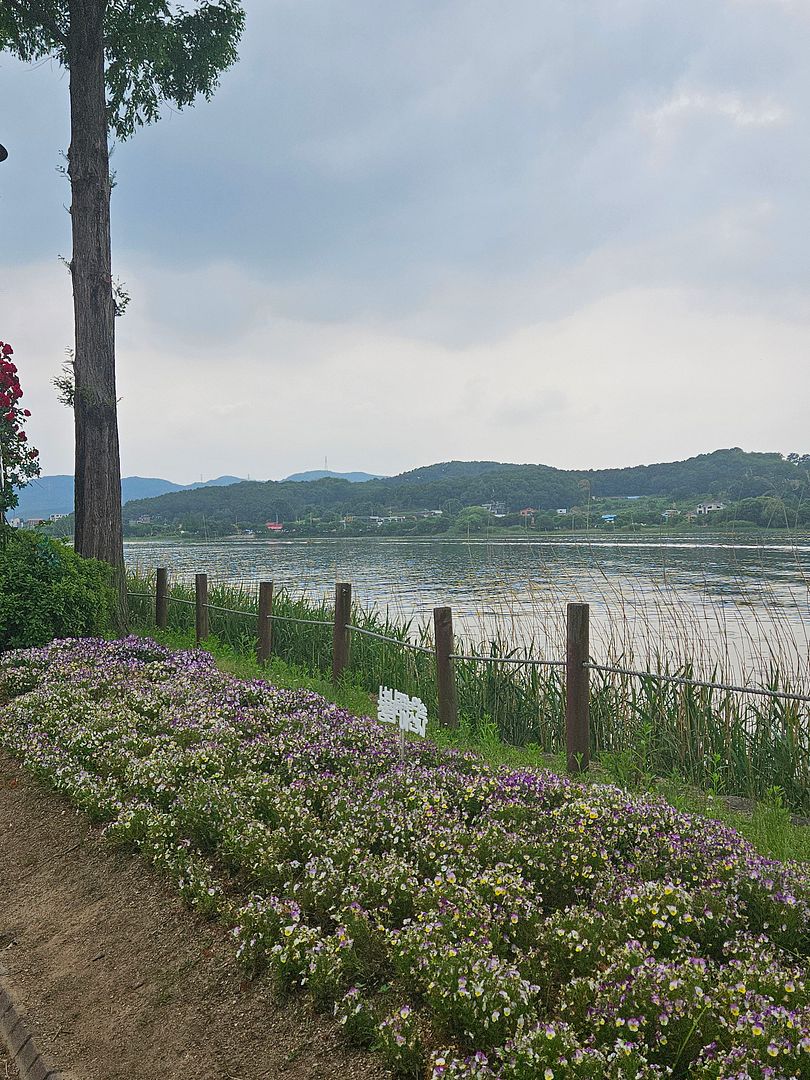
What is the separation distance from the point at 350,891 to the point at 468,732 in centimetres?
384

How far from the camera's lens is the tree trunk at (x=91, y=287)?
10719 mm

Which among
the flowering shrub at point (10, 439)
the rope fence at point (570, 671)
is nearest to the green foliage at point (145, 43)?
the flowering shrub at point (10, 439)

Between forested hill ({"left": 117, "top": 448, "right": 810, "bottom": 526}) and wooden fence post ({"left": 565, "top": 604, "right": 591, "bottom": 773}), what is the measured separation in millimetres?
4250

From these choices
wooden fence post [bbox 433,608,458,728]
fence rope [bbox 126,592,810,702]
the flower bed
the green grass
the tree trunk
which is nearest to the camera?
the flower bed

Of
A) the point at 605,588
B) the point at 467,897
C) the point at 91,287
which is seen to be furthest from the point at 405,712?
the point at 605,588

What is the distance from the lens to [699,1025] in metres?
2.34

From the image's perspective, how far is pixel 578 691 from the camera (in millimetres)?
5824

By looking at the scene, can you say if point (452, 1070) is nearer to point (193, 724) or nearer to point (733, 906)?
point (733, 906)

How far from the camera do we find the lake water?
800 cm

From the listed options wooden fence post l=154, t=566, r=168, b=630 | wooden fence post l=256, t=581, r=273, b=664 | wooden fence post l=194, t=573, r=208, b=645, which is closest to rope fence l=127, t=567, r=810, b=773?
wooden fence post l=256, t=581, r=273, b=664

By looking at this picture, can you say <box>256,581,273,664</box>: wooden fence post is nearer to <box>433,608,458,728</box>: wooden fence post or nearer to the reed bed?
the reed bed

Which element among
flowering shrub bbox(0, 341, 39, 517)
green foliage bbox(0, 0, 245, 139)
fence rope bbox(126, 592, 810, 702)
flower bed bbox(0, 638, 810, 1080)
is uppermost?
green foliage bbox(0, 0, 245, 139)

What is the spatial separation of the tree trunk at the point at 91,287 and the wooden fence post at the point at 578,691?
23.1 feet

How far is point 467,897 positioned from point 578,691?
9.66 feet
